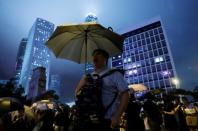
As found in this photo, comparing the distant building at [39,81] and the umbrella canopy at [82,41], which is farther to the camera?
the distant building at [39,81]

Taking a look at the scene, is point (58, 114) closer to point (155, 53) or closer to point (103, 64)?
point (103, 64)

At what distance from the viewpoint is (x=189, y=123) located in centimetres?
948

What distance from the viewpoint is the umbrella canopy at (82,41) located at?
13.8ft

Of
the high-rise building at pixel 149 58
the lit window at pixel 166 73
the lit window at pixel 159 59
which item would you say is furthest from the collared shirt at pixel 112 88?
the lit window at pixel 159 59

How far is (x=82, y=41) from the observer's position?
4.55 m

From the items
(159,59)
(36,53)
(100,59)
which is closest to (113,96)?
(100,59)

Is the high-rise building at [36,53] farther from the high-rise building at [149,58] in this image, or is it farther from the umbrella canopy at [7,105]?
the umbrella canopy at [7,105]

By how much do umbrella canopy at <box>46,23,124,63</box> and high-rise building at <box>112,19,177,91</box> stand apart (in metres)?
69.5

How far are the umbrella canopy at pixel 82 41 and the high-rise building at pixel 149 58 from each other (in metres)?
69.5

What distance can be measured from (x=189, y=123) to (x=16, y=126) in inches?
314

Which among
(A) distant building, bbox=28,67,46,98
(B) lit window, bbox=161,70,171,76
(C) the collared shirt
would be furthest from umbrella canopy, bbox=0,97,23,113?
(B) lit window, bbox=161,70,171,76

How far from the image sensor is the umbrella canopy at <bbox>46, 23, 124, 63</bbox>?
420cm

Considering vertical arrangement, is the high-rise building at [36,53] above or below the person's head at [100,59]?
above

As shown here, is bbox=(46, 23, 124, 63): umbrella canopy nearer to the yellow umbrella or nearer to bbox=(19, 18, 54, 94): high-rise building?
the yellow umbrella
